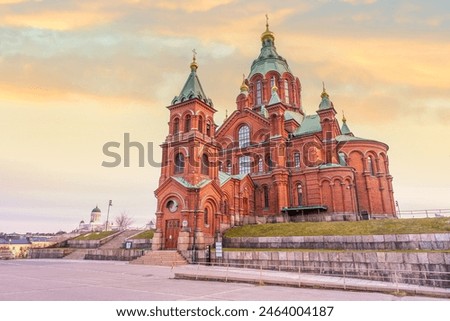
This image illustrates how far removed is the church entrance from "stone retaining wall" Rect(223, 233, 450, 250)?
579cm

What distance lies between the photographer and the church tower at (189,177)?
2908cm

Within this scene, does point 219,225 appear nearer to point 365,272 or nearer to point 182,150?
point 182,150

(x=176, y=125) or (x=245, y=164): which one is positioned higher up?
(x=176, y=125)

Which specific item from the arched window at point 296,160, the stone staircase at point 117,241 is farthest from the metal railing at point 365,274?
the stone staircase at point 117,241

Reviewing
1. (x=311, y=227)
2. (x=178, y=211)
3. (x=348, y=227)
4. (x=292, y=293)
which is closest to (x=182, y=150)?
(x=178, y=211)

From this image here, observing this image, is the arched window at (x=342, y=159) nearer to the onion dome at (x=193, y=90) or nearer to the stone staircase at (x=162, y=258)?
the onion dome at (x=193, y=90)

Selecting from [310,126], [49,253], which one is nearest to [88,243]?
[49,253]

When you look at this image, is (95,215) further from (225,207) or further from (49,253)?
(225,207)

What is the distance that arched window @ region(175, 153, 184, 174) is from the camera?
109 feet

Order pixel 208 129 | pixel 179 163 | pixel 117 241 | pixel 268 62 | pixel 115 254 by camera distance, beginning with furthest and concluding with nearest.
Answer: pixel 268 62 < pixel 117 241 < pixel 208 129 < pixel 179 163 < pixel 115 254

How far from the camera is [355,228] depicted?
2506cm

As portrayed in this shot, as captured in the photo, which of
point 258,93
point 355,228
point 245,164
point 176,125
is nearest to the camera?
point 355,228

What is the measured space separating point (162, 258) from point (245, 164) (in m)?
20.2
